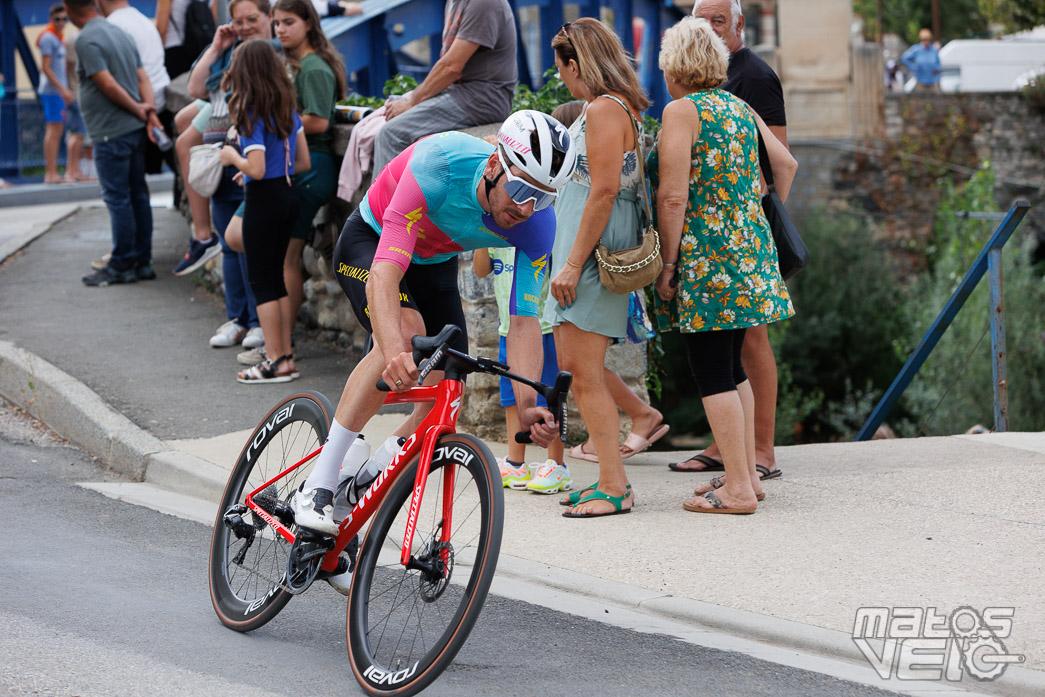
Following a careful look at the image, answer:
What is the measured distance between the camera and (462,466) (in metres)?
3.44

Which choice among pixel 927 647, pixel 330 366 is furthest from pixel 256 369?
pixel 927 647

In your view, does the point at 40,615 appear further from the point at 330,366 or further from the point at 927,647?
the point at 330,366

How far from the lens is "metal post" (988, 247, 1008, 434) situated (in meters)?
6.95

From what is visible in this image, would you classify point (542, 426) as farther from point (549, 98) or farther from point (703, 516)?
point (549, 98)

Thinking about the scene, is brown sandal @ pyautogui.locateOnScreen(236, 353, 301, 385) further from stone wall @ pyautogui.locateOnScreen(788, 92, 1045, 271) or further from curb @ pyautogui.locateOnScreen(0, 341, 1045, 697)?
stone wall @ pyautogui.locateOnScreen(788, 92, 1045, 271)

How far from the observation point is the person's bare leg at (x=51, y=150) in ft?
53.6

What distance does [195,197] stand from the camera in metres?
9.21

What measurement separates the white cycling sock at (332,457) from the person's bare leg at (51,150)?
13.9 metres

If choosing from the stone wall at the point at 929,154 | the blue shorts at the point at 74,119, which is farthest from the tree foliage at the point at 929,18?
the blue shorts at the point at 74,119

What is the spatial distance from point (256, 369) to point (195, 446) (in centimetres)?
121

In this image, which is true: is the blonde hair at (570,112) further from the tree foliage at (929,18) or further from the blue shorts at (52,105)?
the tree foliage at (929,18)

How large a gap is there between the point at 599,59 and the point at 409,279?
1309mm

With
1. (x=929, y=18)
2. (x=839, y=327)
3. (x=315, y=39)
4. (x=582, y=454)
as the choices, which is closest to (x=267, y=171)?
(x=315, y=39)

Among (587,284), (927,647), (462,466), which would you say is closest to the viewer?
(462,466)
